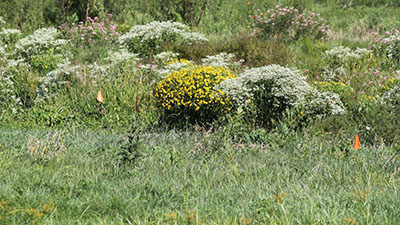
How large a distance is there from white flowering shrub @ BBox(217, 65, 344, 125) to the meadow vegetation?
0.07ft

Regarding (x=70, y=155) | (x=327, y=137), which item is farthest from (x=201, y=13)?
(x=70, y=155)

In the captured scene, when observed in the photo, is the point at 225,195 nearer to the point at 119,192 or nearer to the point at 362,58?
the point at 119,192

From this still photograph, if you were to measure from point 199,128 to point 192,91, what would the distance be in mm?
536

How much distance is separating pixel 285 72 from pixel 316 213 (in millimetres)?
3626

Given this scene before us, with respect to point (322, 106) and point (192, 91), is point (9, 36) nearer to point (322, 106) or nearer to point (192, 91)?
point (192, 91)

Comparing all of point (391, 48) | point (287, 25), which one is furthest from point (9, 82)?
point (391, 48)

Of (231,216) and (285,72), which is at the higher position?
(231,216)

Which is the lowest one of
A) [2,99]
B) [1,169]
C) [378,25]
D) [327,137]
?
[378,25]

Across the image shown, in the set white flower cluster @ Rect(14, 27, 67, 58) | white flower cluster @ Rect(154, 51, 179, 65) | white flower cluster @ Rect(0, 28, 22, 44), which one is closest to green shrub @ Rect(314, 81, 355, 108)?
white flower cluster @ Rect(154, 51, 179, 65)

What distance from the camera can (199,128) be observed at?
6.72 meters

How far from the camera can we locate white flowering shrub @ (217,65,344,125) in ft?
21.1

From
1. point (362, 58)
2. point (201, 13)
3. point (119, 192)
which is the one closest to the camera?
point (119, 192)

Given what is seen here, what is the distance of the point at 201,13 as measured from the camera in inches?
539

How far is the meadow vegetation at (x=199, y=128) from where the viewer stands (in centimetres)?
337
